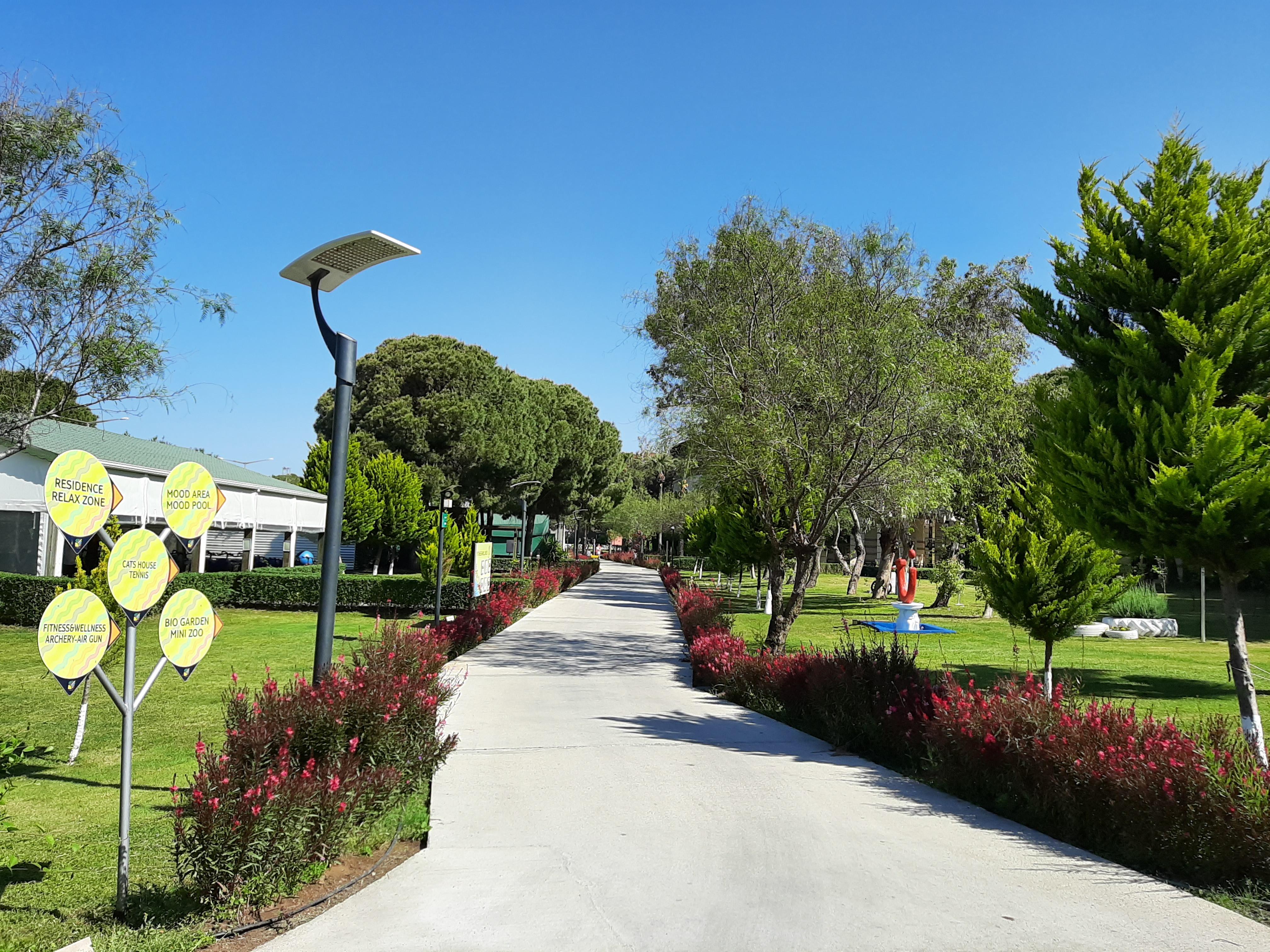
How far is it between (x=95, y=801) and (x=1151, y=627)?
24194 millimetres

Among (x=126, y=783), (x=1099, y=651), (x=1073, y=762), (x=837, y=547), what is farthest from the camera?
(x=837, y=547)

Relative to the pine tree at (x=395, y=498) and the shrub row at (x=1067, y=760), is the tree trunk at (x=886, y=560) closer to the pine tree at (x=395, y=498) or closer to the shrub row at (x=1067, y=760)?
the pine tree at (x=395, y=498)

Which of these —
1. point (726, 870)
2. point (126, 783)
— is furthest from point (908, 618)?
point (126, 783)

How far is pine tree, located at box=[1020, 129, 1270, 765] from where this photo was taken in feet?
20.3

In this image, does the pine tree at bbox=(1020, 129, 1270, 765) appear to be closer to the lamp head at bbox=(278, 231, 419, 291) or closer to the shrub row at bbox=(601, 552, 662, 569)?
the lamp head at bbox=(278, 231, 419, 291)

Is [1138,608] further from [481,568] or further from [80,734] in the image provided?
[80,734]

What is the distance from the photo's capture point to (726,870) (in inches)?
188

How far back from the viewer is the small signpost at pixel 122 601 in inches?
165

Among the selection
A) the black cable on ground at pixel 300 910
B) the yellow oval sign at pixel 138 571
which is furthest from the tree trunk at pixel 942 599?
the yellow oval sign at pixel 138 571

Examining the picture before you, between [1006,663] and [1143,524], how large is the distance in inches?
438

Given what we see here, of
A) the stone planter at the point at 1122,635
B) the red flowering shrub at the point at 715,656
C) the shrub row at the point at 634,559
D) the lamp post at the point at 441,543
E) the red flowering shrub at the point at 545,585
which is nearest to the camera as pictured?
A: the red flowering shrub at the point at 715,656

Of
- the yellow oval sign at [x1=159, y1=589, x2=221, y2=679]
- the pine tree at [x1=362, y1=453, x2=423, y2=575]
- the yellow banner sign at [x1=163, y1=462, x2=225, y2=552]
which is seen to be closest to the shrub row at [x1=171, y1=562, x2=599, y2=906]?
the yellow oval sign at [x1=159, y1=589, x2=221, y2=679]

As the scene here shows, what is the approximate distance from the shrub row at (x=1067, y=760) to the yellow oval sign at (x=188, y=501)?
5700 mm

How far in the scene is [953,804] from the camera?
6402mm
